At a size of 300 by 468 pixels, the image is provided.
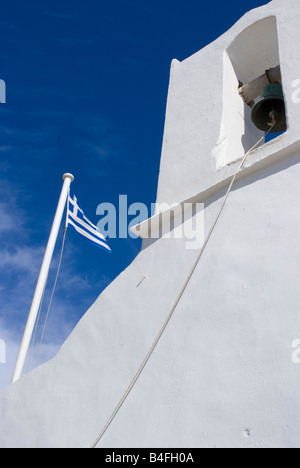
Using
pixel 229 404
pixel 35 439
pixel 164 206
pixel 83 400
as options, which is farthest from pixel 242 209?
pixel 35 439

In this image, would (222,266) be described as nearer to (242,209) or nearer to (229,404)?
(242,209)

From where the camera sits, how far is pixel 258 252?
2.88 meters

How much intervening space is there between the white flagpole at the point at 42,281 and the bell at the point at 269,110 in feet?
9.14

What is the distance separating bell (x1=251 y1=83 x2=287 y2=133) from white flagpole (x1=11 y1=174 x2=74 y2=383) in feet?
9.14

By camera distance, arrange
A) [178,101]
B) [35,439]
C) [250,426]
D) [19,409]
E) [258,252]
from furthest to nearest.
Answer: [178,101], [19,409], [35,439], [258,252], [250,426]

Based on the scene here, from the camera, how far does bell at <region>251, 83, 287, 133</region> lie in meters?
4.11

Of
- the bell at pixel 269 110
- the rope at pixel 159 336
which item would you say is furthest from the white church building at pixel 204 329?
the bell at pixel 269 110

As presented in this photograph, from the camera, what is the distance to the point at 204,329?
2.81m

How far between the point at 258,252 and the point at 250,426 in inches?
40.1

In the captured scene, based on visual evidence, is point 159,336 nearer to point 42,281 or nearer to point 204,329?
point 204,329

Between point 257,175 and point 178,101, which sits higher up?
point 178,101

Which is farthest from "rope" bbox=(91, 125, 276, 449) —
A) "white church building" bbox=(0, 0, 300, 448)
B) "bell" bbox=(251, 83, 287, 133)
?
"bell" bbox=(251, 83, 287, 133)

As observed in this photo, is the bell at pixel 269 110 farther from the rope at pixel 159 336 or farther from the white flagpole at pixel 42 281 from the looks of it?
the white flagpole at pixel 42 281

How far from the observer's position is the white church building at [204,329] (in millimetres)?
2434
